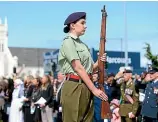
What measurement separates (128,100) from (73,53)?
6.22 m

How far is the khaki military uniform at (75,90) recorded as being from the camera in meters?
5.48

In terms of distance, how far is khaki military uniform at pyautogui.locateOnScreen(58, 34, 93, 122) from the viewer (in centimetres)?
548

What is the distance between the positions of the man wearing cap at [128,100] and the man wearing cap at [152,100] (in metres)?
1.28

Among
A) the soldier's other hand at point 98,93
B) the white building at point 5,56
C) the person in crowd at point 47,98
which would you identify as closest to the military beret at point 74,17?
the soldier's other hand at point 98,93

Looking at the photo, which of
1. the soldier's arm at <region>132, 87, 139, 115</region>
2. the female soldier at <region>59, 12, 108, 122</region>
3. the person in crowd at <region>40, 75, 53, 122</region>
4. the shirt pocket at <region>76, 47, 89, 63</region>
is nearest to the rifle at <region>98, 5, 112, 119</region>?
the female soldier at <region>59, 12, 108, 122</region>

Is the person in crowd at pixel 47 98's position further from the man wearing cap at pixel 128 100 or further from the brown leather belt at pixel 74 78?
the brown leather belt at pixel 74 78

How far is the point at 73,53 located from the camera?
541 centimetres

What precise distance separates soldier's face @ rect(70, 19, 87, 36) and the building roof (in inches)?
5215

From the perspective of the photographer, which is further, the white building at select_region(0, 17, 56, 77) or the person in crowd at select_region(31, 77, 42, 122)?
the white building at select_region(0, 17, 56, 77)

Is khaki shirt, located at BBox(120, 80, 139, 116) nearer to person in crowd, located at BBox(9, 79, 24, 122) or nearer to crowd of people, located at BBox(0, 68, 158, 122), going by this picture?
crowd of people, located at BBox(0, 68, 158, 122)

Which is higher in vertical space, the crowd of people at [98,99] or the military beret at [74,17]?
the military beret at [74,17]

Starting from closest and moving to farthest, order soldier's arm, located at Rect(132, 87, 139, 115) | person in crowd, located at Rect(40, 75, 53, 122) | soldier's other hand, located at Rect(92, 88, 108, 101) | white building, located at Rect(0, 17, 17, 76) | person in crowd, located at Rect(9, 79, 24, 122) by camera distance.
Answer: soldier's other hand, located at Rect(92, 88, 108, 101) < soldier's arm, located at Rect(132, 87, 139, 115) < person in crowd, located at Rect(40, 75, 53, 122) < person in crowd, located at Rect(9, 79, 24, 122) < white building, located at Rect(0, 17, 17, 76)

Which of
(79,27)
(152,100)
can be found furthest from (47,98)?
(79,27)

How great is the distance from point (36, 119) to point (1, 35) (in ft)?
361
